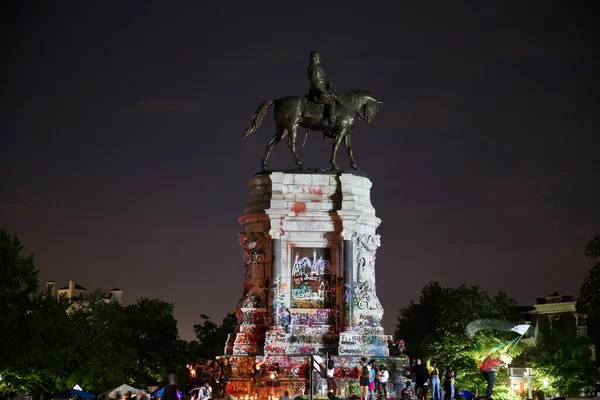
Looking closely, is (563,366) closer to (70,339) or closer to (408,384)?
(70,339)

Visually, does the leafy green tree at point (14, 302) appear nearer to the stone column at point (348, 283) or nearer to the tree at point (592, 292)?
the stone column at point (348, 283)

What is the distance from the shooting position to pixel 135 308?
102 metres

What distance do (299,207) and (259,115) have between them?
236 inches

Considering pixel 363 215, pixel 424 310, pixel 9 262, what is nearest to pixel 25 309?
pixel 9 262

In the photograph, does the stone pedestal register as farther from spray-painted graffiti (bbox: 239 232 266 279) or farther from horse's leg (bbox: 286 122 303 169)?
horse's leg (bbox: 286 122 303 169)

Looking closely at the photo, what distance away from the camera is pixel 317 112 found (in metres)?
55.3

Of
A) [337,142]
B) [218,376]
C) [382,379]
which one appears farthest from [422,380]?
[337,142]

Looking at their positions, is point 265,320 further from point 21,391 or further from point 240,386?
point 21,391

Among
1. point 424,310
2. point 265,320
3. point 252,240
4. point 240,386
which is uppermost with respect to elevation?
point 424,310

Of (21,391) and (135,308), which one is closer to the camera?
(21,391)

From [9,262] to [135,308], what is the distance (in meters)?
36.2

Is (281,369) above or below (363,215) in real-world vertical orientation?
below

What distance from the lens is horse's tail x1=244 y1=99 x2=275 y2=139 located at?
5616 cm

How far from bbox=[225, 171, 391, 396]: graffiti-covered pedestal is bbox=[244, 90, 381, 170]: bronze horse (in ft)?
6.22
